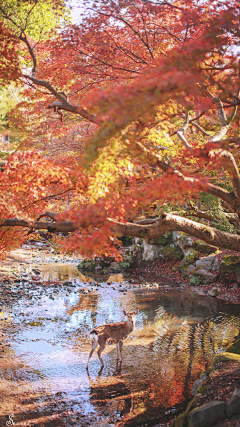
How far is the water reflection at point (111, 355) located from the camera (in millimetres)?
6535

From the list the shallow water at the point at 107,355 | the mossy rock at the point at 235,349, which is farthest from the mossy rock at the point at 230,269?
the mossy rock at the point at 235,349

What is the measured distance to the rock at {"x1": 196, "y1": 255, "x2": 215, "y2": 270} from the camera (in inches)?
721

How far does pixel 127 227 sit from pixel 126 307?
28.4 feet

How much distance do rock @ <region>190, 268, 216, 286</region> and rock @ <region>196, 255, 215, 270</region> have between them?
0.30m

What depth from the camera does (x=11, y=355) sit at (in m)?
8.77

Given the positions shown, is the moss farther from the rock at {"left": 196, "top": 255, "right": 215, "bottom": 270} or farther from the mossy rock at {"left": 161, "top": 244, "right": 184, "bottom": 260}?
the mossy rock at {"left": 161, "top": 244, "right": 184, "bottom": 260}

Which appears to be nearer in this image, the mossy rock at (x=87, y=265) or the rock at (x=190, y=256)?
the rock at (x=190, y=256)

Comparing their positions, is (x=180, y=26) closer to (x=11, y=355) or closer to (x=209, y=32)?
(x=209, y=32)

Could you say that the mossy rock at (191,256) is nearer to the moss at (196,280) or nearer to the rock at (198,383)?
the moss at (196,280)

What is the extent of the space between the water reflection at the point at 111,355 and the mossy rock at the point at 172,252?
6.35m

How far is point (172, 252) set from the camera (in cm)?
2175

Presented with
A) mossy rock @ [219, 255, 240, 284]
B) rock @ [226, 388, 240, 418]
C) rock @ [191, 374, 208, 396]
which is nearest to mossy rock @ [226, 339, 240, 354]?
rock @ [191, 374, 208, 396]

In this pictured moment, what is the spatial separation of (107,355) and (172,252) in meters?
13.3

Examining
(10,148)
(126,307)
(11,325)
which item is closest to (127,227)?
(11,325)
